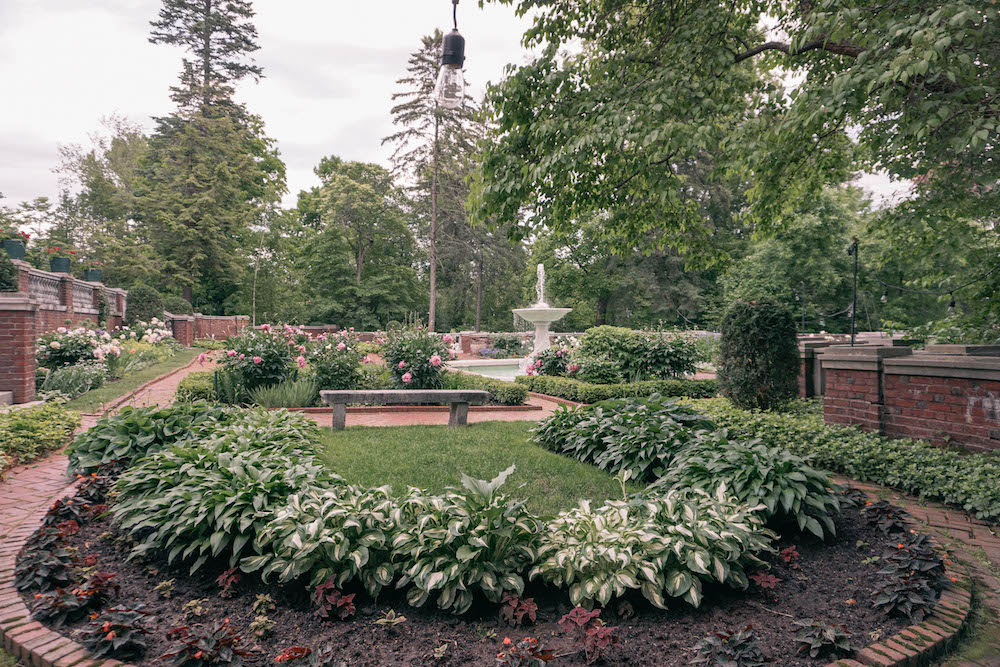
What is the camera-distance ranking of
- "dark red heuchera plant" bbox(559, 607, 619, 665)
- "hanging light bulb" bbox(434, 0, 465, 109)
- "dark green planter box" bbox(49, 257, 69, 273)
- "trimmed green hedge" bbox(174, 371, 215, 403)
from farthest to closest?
"dark green planter box" bbox(49, 257, 69, 273), "trimmed green hedge" bbox(174, 371, 215, 403), "hanging light bulb" bbox(434, 0, 465, 109), "dark red heuchera plant" bbox(559, 607, 619, 665)

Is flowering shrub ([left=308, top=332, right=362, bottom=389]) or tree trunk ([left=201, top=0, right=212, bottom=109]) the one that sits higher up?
tree trunk ([left=201, top=0, right=212, bottom=109])

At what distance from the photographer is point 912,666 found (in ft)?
7.28

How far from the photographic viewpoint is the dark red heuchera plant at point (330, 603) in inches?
99.0

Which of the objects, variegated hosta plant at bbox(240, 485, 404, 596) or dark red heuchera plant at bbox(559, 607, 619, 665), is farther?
variegated hosta plant at bbox(240, 485, 404, 596)

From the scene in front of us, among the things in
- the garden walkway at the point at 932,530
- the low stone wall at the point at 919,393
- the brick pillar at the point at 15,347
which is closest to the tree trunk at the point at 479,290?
the brick pillar at the point at 15,347

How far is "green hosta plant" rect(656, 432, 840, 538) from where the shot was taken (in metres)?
3.41

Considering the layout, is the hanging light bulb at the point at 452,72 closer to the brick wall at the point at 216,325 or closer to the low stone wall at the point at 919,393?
the low stone wall at the point at 919,393

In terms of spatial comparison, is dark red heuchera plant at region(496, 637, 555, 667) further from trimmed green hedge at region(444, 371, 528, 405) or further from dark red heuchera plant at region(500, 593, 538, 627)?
trimmed green hedge at region(444, 371, 528, 405)

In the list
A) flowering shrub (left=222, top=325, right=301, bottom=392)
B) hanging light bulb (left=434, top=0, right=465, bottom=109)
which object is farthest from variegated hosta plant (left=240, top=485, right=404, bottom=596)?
flowering shrub (left=222, top=325, right=301, bottom=392)

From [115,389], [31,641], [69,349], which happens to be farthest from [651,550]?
[69,349]

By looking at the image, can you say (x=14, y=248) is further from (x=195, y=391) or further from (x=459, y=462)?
(x=459, y=462)

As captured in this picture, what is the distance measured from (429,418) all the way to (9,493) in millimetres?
4717

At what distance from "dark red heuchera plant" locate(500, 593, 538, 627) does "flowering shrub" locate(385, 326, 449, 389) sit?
677 centimetres

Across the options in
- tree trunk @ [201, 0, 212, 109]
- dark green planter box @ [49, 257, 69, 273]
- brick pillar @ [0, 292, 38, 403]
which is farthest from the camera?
tree trunk @ [201, 0, 212, 109]
